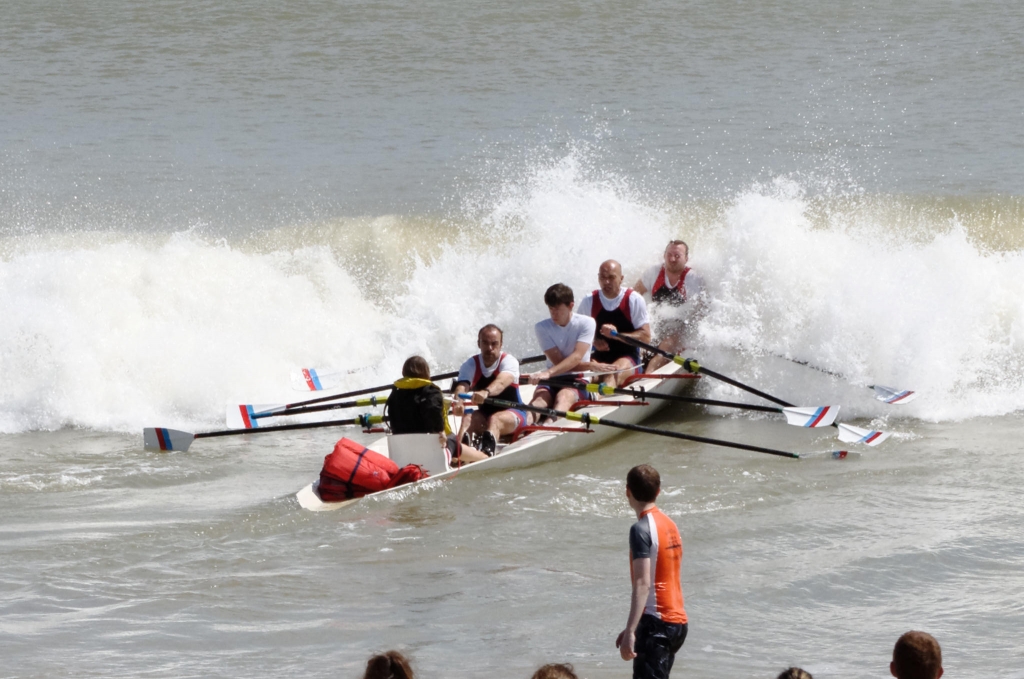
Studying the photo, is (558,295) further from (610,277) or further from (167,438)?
(167,438)

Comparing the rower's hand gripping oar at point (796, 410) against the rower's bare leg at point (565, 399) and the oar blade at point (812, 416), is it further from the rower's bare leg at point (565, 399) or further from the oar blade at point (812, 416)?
the rower's bare leg at point (565, 399)

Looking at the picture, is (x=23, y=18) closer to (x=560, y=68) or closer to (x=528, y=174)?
(x=560, y=68)

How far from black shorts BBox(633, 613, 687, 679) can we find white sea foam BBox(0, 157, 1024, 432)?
6.59 m

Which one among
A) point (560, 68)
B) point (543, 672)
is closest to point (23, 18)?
point (560, 68)

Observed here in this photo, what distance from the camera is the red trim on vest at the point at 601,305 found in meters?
10.3

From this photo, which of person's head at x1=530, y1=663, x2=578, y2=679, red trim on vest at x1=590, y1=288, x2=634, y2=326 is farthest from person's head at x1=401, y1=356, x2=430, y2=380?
person's head at x1=530, y1=663, x2=578, y2=679

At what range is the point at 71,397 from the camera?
37.4 ft

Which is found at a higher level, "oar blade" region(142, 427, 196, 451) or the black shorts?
"oar blade" region(142, 427, 196, 451)

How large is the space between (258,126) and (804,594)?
618 inches

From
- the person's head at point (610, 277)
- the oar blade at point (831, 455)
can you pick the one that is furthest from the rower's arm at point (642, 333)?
the oar blade at point (831, 455)

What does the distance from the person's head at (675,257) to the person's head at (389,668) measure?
27.1 feet

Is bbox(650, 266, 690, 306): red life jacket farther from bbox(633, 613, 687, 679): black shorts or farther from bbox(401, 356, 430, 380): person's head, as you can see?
bbox(633, 613, 687, 679): black shorts

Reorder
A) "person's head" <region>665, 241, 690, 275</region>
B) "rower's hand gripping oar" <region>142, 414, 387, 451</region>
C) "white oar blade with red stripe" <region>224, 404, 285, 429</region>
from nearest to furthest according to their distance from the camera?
"rower's hand gripping oar" <region>142, 414, 387, 451</region> → "white oar blade with red stripe" <region>224, 404, 285, 429</region> → "person's head" <region>665, 241, 690, 275</region>

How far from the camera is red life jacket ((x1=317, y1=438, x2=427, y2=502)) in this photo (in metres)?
7.90
